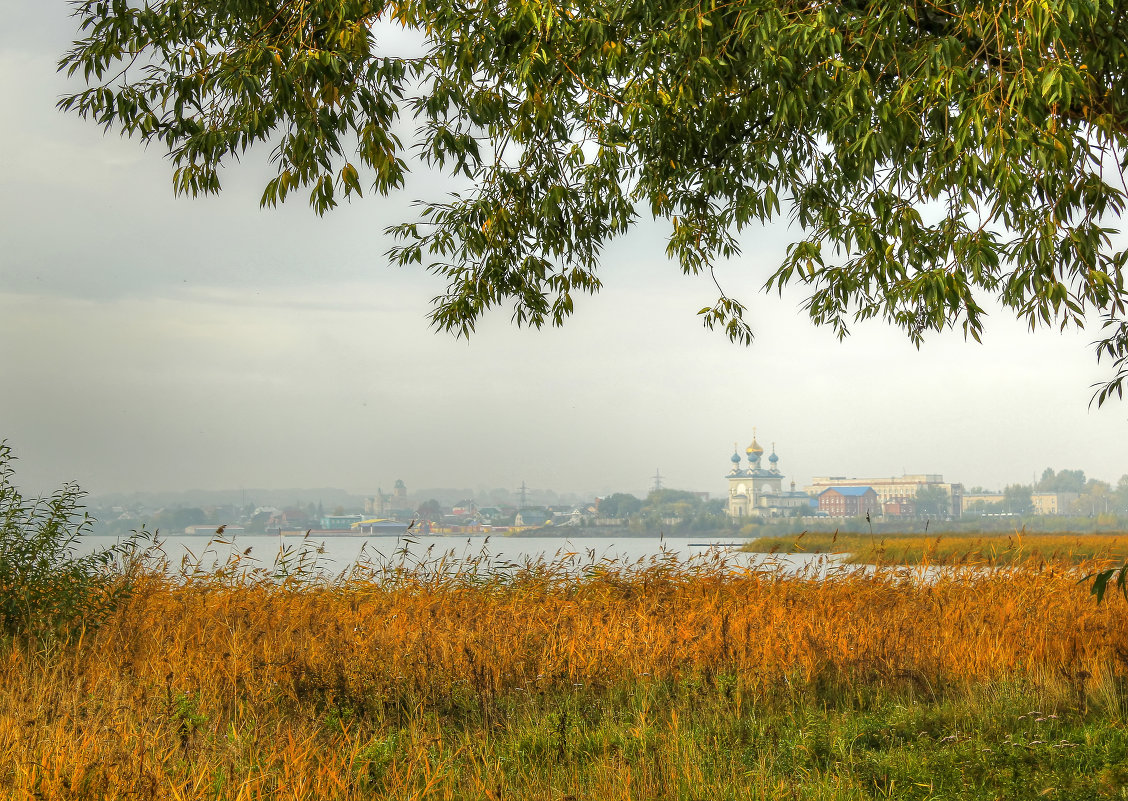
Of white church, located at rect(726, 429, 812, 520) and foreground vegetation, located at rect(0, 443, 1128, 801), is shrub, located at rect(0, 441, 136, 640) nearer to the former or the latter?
foreground vegetation, located at rect(0, 443, 1128, 801)

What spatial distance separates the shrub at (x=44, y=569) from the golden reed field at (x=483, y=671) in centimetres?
17

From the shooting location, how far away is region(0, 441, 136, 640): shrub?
19.5ft

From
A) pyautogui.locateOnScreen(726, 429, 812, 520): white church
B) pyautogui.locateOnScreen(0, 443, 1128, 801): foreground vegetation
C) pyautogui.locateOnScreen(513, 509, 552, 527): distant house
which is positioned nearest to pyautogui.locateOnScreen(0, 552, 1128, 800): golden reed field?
pyautogui.locateOnScreen(0, 443, 1128, 801): foreground vegetation

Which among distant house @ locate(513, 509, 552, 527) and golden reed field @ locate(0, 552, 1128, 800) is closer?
golden reed field @ locate(0, 552, 1128, 800)

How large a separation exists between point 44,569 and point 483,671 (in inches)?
122

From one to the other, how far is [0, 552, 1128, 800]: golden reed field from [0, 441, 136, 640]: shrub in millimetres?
172

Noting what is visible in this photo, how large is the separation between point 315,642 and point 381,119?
11.4 feet

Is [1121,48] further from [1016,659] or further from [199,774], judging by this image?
[199,774]

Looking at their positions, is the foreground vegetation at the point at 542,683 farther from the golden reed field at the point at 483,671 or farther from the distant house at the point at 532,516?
the distant house at the point at 532,516

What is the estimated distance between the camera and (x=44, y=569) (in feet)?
19.9

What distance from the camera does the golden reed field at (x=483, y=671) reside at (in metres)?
3.64

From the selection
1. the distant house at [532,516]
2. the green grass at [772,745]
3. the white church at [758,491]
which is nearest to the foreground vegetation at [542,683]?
the green grass at [772,745]

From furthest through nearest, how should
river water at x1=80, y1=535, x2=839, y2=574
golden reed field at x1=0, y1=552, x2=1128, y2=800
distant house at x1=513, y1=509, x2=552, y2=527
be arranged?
1. distant house at x1=513, y1=509, x2=552, y2=527
2. river water at x1=80, y1=535, x2=839, y2=574
3. golden reed field at x1=0, y1=552, x2=1128, y2=800

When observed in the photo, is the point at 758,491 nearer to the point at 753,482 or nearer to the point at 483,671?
the point at 753,482
